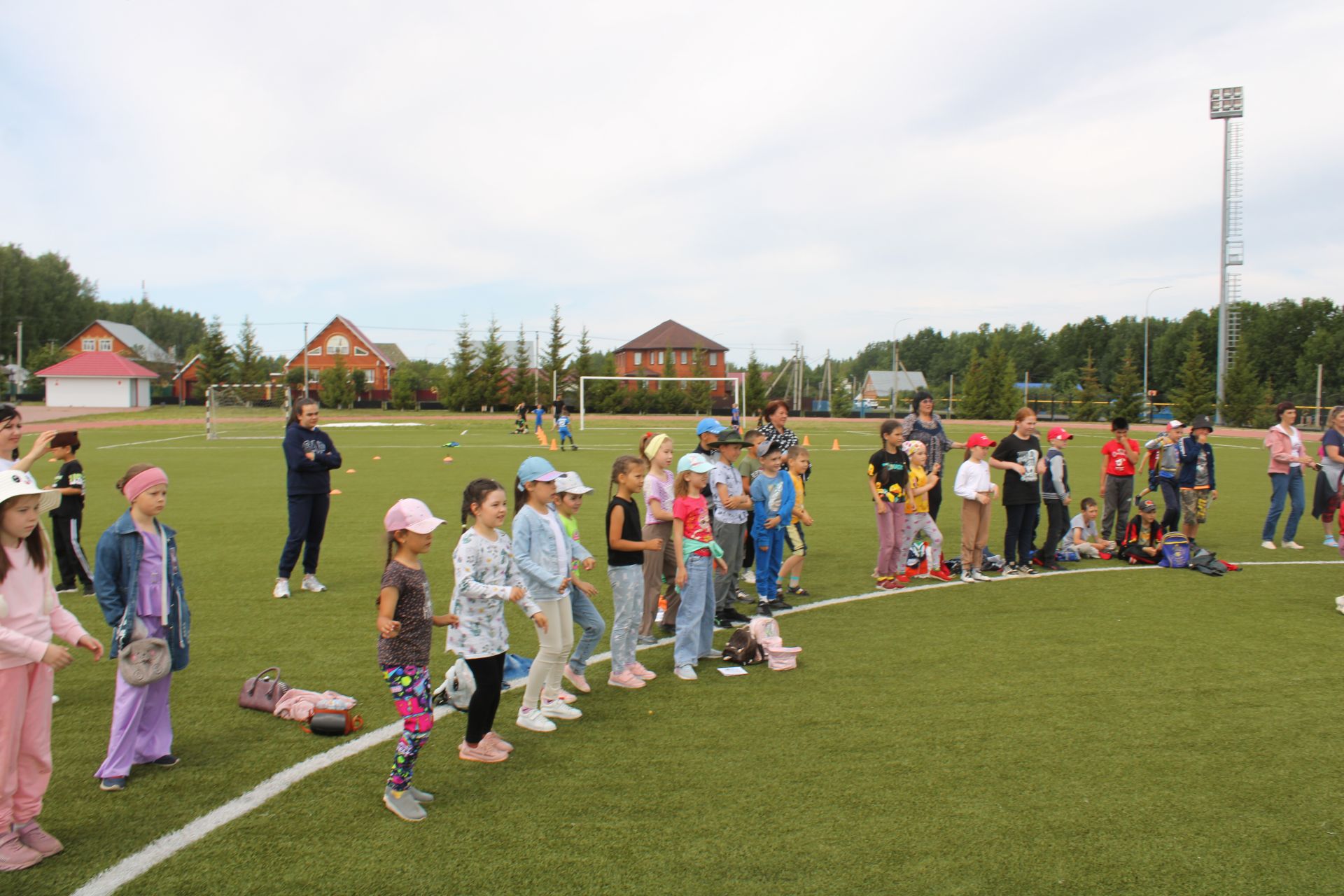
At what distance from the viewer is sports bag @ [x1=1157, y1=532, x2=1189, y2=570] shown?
10430mm

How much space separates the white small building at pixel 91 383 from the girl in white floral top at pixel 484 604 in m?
79.6

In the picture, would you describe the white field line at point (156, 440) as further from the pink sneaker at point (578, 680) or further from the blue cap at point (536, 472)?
the blue cap at point (536, 472)

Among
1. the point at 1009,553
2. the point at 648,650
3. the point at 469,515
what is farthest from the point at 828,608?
the point at 469,515

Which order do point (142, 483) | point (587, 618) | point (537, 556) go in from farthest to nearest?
1. point (587, 618)
2. point (537, 556)
3. point (142, 483)

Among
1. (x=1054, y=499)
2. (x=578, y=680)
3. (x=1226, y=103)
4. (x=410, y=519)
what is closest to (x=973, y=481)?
(x=1054, y=499)

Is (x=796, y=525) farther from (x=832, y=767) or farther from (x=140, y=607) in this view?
(x=140, y=607)

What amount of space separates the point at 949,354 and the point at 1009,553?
477ft

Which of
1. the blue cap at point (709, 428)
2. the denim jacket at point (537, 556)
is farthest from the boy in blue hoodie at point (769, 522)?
the denim jacket at point (537, 556)

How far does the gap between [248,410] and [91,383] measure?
36.2 metres

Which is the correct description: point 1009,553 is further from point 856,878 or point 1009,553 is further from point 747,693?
point 856,878

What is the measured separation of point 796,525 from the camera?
928 centimetres

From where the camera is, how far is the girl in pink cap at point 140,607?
14.5ft

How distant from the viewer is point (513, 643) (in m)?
7.30

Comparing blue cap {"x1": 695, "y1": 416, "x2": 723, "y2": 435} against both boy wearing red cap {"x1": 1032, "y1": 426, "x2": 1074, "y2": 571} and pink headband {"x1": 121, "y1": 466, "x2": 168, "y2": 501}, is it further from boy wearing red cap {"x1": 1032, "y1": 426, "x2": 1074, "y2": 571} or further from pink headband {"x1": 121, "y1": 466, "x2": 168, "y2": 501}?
boy wearing red cap {"x1": 1032, "y1": 426, "x2": 1074, "y2": 571}
